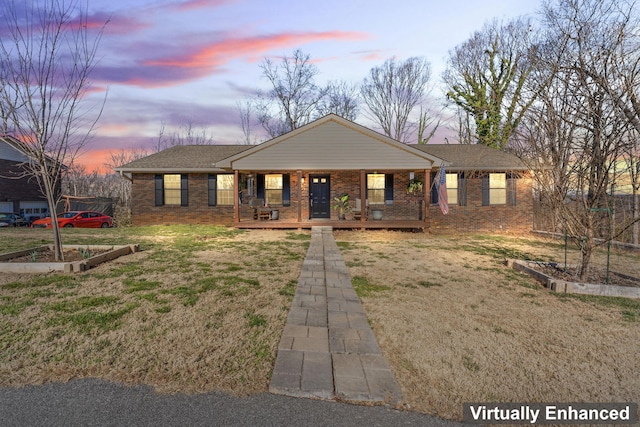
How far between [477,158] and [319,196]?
8.16m

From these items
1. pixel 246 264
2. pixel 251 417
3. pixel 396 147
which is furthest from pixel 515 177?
pixel 251 417

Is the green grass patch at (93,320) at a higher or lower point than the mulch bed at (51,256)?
lower

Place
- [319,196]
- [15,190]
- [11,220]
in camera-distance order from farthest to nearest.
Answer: [15,190] < [11,220] < [319,196]

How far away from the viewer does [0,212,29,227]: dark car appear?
16573 millimetres

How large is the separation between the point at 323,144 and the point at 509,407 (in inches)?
487

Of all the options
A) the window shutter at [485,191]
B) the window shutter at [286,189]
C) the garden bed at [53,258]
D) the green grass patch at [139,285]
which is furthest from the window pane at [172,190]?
the window shutter at [485,191]

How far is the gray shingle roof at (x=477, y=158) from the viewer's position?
14.8m

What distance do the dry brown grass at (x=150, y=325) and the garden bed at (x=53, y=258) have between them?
325 mm

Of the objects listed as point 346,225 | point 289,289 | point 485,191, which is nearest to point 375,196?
point 346,225

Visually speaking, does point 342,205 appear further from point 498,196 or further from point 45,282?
point 45,282

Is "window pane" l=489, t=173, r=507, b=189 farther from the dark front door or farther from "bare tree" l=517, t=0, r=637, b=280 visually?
"bare tree" l=517, t=0, r=637, b=280

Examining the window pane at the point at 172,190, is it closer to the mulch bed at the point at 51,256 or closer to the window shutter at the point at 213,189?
the window shutter at the point at 213,189

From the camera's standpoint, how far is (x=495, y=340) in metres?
3.28

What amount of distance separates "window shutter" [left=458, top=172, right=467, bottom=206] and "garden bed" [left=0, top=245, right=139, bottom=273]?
13829 mm
